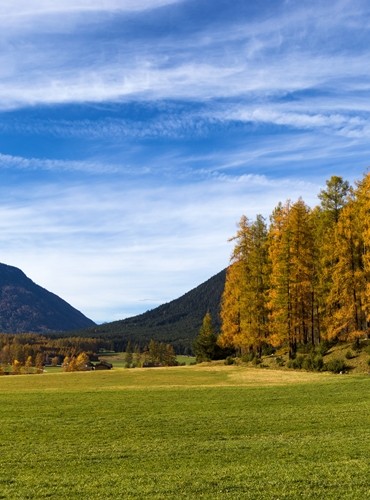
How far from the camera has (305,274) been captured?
158 feet

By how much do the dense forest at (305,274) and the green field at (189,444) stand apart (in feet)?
Result: 50.5

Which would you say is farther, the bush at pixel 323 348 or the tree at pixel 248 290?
the tree at pixel 248 290

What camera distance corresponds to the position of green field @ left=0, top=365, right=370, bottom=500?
1171 cm

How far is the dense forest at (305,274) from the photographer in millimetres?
44094

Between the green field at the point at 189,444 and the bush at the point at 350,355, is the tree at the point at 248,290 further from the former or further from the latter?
the green field at the point at 189,444

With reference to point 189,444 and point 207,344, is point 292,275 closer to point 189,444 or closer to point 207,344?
point 207,344

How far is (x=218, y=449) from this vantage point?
50.9ft

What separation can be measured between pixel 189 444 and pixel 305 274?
3396 centimetres

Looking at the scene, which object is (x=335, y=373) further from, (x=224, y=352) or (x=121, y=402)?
(x=224, y=352)

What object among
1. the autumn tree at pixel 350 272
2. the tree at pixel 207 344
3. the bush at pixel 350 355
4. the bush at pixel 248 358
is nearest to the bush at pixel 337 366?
the bush at pixel 350 355

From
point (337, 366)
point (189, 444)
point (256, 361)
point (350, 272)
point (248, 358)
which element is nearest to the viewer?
point (189, 444)

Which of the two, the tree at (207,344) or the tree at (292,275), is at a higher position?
the tree at (292,275)

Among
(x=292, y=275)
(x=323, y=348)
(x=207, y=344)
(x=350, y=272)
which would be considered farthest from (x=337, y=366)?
(x=207, y=344)

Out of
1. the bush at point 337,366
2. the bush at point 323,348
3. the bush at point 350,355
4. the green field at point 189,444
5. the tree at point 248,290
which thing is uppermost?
the tree at point 248,290
